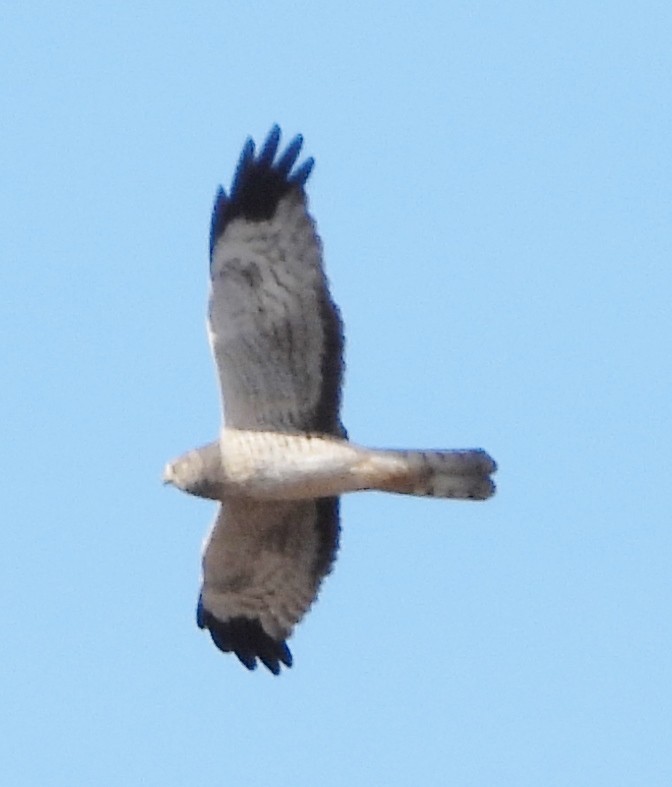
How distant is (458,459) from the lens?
39.7ft

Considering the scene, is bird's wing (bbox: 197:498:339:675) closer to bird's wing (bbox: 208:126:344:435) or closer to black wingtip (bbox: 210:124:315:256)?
bird's wing (bbox: 208:126:344:435)

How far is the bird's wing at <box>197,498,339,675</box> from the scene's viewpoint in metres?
12.8

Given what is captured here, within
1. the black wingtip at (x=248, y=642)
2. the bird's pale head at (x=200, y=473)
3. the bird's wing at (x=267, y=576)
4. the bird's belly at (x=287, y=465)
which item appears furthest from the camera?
the black wingtip at (x=248, y=642)

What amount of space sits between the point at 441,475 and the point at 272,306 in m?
1.20

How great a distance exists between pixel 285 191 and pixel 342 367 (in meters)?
0.93

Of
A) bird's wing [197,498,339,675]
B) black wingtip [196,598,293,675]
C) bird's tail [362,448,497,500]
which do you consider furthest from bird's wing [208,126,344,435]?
black wingtip [196,598,293,675]

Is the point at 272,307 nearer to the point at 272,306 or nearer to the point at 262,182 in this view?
the point at 272,306

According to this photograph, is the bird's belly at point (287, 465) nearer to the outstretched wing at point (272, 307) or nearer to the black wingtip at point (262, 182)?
the outstretched wing at point (272, 307)

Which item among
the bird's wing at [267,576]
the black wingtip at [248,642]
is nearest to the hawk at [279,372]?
the bird's wing at [267,576]

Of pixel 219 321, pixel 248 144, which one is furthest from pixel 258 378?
pixel 248 144

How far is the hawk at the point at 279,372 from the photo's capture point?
39.7ft

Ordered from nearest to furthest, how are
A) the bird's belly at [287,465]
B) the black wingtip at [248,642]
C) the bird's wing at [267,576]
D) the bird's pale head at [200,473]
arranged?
the bird's belly at [287,465] < the bird's pale head at [200,473] < the bird's wing at [267,576] < the black wingtip at [248,642]

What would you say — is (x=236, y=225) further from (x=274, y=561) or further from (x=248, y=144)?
(x=274, y=561)

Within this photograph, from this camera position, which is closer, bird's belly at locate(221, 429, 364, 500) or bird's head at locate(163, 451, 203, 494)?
bird's belly at locate(221, 429, 364, 500)
